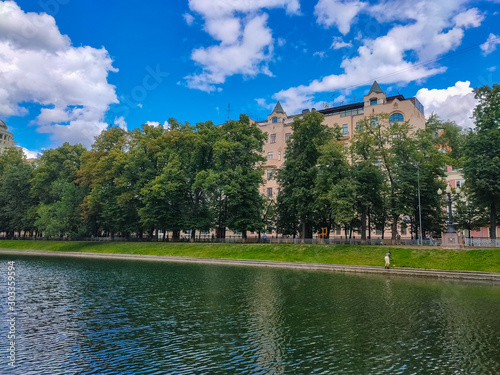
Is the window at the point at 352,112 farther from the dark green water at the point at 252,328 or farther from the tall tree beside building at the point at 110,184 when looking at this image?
the dark green water at the point at 252,328

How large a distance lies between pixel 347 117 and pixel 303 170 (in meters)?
30.9

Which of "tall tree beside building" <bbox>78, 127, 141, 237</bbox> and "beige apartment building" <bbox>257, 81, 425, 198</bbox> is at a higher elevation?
"beige apartment building" <bbox>257, 81, 425, 198</bbox>

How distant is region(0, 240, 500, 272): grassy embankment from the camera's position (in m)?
36.2

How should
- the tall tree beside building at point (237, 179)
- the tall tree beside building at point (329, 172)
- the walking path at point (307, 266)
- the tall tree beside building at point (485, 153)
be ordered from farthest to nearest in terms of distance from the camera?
the tall tree beside building at point (237, 179) < the tall tree beside building at point (329, 172) < the tall tree beside building at point (485, 153) < the walking path at point (307, 266)

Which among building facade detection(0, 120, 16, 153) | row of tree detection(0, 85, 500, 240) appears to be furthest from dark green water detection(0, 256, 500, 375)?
building facade detection(0, 120, 16, 153)

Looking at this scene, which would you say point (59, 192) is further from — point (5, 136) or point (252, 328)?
point (5, 136)

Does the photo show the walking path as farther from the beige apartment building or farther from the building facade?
the building facade

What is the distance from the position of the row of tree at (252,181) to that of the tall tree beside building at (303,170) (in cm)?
19

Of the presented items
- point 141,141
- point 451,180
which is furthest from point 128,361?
point 451,180

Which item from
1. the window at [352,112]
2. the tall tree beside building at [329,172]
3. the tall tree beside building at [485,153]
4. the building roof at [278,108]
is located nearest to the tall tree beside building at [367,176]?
the tall tree beside building at [329,172]

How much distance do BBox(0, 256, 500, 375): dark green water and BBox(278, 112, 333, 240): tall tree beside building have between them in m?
23.9

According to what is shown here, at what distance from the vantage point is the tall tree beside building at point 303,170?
5147cm

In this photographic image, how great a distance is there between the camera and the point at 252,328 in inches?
619

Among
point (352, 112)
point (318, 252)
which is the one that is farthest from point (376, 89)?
point (318, 252)
